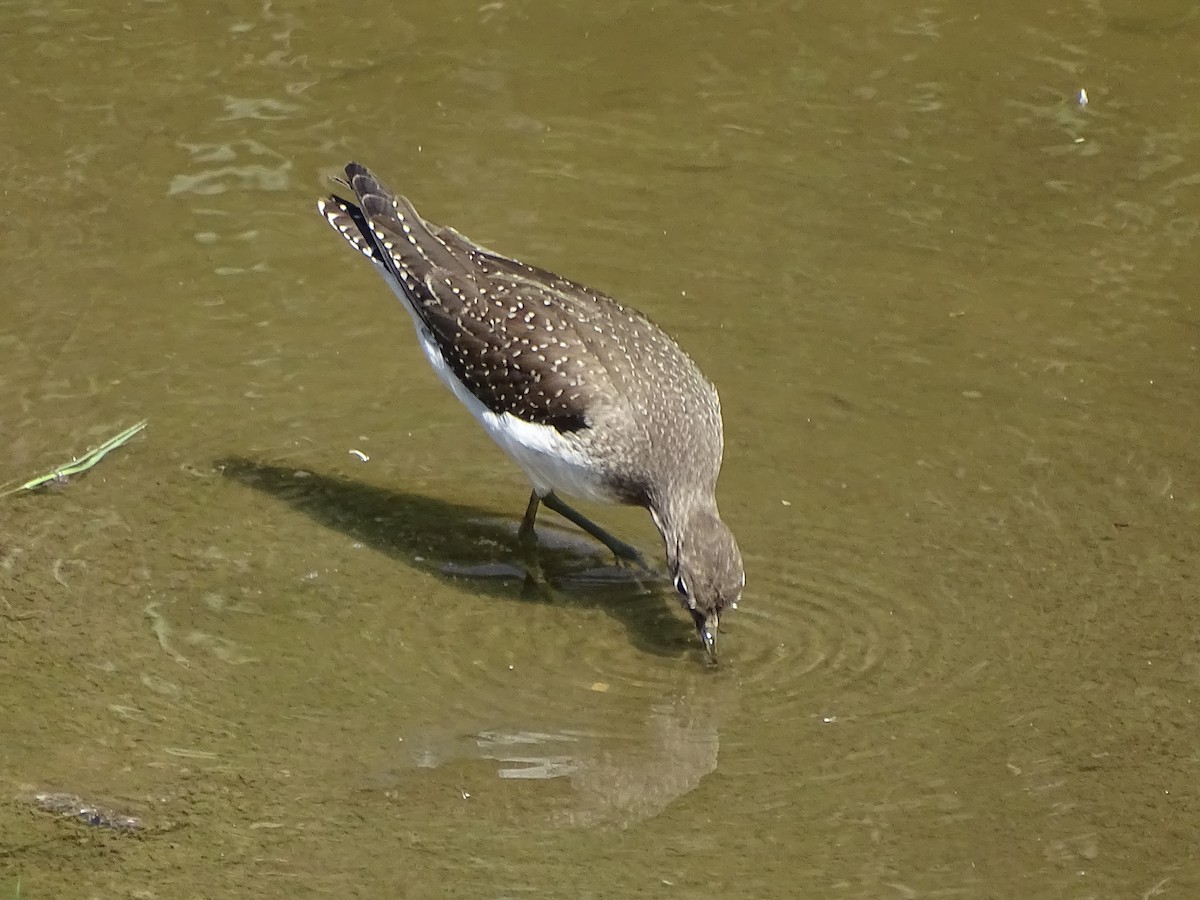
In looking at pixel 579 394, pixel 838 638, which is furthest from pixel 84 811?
pixel 838 638

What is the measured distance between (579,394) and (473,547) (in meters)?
0.87

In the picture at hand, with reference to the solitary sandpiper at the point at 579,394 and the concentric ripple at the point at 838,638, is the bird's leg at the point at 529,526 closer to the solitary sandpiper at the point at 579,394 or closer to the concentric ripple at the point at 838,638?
the solitary sandpiper at the point at 579,394

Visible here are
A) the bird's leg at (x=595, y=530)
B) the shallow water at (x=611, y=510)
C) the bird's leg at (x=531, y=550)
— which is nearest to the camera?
the shallow water at (x=611, y=510)

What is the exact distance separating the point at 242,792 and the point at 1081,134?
661 cm

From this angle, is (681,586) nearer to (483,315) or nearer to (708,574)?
(708,574)

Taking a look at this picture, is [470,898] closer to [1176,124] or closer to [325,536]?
[325,536]

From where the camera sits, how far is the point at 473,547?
7.98 meters

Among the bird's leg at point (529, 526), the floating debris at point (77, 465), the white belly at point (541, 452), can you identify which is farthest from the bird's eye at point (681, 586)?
the floating debris at point (77, 465)

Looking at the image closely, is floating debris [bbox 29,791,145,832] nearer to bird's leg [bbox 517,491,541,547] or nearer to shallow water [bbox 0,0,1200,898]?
shallow water [bbox 0,0,1200,898]

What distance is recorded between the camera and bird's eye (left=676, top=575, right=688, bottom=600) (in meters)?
7.19

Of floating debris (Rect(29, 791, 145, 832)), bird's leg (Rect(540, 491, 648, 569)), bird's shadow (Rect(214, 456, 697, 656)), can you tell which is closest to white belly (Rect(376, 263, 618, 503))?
bird's leg (Rect(540, 491, 648, 569))

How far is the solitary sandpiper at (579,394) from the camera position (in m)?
7.38

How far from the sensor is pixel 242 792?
612 cm

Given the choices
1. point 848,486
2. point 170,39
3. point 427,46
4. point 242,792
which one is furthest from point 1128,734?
point 170,39
